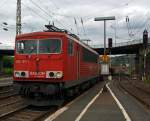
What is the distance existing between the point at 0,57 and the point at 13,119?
267ft

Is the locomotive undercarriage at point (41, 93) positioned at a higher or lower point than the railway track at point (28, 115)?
higher

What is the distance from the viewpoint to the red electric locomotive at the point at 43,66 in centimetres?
1898

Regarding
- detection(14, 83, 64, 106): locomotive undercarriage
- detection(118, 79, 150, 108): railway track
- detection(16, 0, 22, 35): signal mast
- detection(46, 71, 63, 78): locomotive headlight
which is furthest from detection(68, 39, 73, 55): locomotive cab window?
detection(16, 0, 22, 35): signal mast

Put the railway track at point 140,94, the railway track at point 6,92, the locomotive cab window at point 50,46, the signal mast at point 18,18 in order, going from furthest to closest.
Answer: the signal mast at point 18,18
the railway track at point 6,92
the railway track at point 140,94
the locomotive cab window at point 50,46

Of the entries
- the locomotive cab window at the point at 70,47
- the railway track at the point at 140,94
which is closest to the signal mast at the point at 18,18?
the railway track at the point at 140,94

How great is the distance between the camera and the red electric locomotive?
1898 cm

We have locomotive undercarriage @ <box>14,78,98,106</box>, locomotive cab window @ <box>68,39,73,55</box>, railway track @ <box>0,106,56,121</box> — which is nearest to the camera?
railway track @ <box>0,106,56,121</box>

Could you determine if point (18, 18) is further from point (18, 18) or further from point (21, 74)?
point (21, 74)

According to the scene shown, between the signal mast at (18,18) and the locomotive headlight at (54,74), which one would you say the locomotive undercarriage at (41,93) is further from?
the signal mast at (18,18)

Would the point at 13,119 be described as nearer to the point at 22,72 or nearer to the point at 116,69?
the point at 22,72

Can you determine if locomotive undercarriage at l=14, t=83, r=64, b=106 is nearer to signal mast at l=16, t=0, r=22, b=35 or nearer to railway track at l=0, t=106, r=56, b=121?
railway track at l=0, t=106, r=56, b=121

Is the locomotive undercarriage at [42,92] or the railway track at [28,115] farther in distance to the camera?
the locomotive undercarriage at [42,92]

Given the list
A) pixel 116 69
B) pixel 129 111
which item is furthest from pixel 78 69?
pixel 116 69

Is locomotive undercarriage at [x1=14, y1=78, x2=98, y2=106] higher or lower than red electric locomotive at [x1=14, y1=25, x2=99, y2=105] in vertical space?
lower
